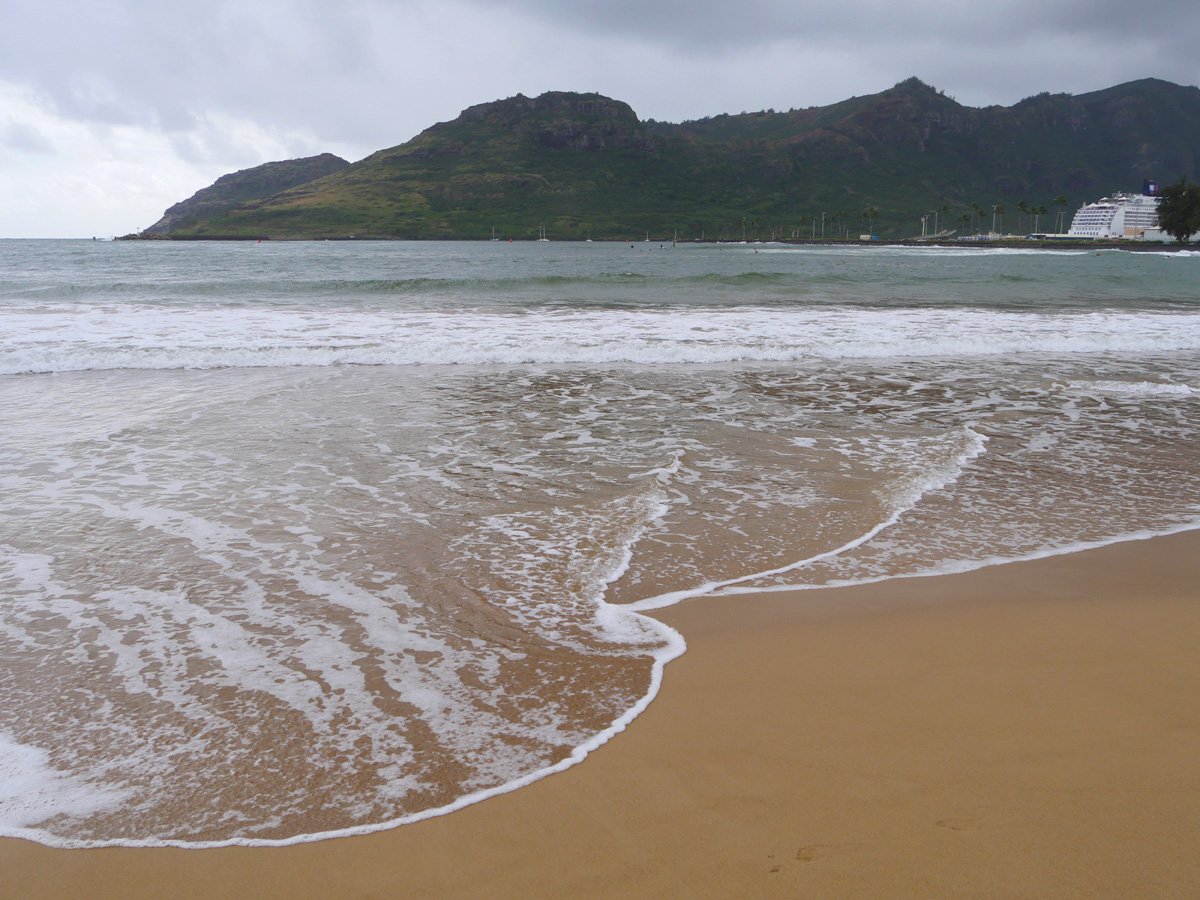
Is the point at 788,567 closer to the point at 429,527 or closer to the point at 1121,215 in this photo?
the point at 429,527

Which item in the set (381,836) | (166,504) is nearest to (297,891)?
(381,836)

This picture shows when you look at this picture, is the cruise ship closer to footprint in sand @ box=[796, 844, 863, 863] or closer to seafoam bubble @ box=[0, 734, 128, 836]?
footprint in sand @ box=[796, 844, 863, 863]

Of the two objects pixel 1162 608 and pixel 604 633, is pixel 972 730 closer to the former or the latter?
pixel 604 633

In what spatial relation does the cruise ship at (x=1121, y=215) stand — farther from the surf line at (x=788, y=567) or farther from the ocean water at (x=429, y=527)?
the surf line at (x=788, y=567)

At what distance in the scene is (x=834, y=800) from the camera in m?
2.44

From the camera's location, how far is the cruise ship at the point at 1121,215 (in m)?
153

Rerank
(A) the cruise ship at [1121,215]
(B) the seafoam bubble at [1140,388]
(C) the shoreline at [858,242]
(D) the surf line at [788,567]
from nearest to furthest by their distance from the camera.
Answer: (D) the surf line at [788,567]
(B) the seafoam bubble at [1140,388]
(C) the shoreline at [858,242]
(A) the cruise ship at [1121,215]

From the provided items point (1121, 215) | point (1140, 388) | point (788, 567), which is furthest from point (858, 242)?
point (788, 567)

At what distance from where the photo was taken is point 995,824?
7.64 feet

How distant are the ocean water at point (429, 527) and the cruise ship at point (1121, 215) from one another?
175m

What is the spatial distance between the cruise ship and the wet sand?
591 feet

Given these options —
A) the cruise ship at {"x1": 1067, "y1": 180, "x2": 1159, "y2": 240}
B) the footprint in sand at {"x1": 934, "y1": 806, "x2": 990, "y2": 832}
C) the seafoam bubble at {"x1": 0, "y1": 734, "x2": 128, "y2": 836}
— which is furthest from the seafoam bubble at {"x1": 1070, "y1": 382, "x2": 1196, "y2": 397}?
the cruise ship at {"x1": 1067, "y1": 180, "x2": 1159, "y2": 240}

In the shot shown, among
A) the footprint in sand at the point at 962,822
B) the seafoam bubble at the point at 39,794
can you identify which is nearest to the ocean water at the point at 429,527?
the seafoam bubble at the point at 39,794

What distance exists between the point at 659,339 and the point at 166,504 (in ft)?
36.6
